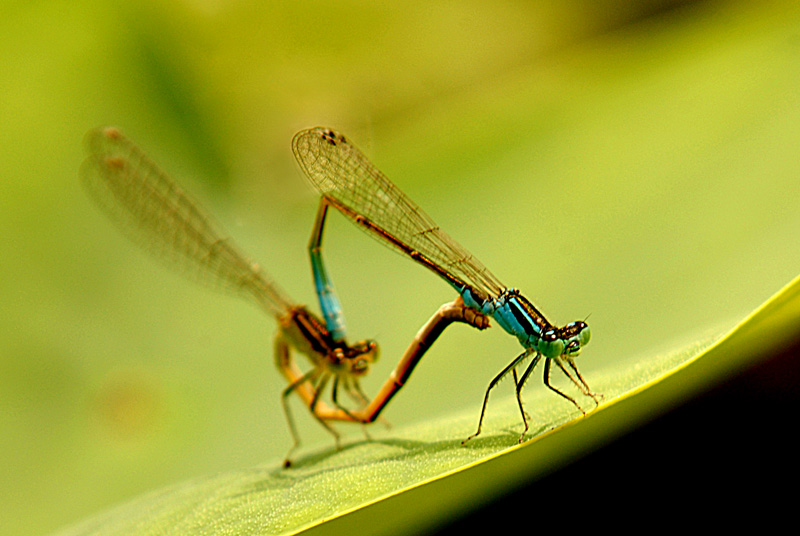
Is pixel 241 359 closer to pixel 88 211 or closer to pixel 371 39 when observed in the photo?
pixel 88 211

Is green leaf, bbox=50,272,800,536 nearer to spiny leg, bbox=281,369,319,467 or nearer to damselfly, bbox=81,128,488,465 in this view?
damselfly, bbox=81,128,488,465

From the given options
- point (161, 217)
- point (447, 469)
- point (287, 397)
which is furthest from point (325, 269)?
point (447, 469)

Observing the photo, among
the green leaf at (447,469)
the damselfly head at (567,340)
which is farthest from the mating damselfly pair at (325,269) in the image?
the green leaf at (447,469)

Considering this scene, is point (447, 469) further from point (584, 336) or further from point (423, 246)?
point (423, 246)

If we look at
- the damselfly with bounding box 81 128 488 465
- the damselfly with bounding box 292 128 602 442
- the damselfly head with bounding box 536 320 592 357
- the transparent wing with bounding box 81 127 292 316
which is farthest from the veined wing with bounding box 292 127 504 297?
the transparent wing with bounding box 81 127 292 316

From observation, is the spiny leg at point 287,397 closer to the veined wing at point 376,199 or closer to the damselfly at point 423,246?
the damselfly at point 423,246

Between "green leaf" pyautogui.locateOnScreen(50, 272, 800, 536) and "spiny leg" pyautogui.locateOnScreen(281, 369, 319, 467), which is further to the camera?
"spiny leg" pyautogui.locateOnScreen(281, 369, 319, 467)

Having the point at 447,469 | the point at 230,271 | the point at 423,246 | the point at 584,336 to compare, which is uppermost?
the point at 230,271
